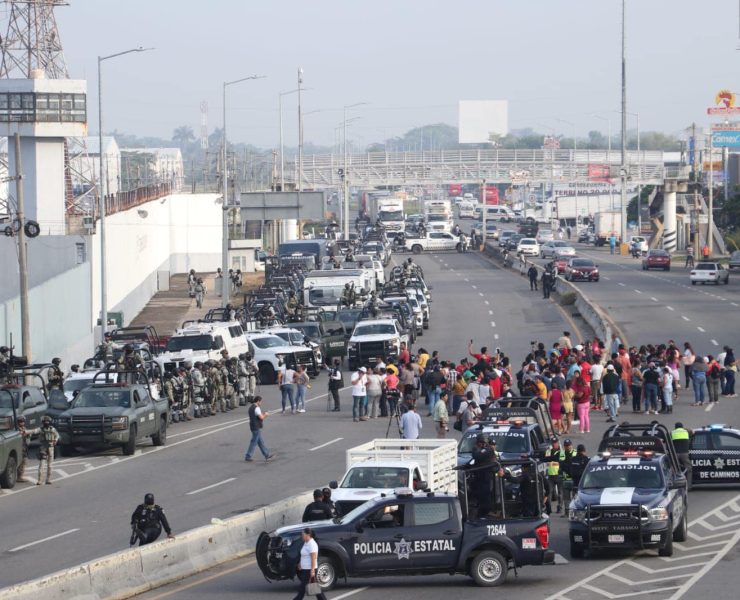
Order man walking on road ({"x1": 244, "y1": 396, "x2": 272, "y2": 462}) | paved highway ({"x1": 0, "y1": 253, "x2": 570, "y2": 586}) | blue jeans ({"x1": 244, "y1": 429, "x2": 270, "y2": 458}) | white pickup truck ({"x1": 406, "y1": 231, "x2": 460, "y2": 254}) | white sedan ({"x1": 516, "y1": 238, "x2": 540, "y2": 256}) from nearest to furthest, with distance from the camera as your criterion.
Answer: paved highway ({"x1": 0, "y1": 253, "x2": 570, "y2": 586}) < man walking on road ({"x1": 244, "y1": 396, "x2": 272, "y2": 462}) < blue jeans ({"x1": 244, "y1": 429, "x2": 270, "y2": 458}) < white sedan ({"x1": 516, "y1": 238, "x2": 540, "y2": 256}) < white pickup truck ({"x1": 406, "y1": 231, "x2": 460, "y2": 254})

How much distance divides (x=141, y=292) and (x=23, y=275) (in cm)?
3785

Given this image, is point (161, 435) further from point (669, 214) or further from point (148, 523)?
point (669, 214)

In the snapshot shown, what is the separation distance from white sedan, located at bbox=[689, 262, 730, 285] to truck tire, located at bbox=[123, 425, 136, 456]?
168 feet

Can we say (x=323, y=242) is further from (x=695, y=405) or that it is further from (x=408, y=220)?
(x=408, y=220)

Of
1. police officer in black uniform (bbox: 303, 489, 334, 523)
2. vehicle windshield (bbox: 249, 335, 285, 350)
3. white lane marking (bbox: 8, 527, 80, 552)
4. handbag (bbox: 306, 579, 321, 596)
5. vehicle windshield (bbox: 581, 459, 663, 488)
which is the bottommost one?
white lane marking (bbox: 8, 527, 80, 552)

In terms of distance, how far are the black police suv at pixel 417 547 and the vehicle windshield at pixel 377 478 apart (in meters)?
3.44

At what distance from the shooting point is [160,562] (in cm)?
1925

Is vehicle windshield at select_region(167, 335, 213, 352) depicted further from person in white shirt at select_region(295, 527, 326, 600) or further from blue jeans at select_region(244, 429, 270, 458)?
person in white shirt at select_region(295, 527, 326, 600)

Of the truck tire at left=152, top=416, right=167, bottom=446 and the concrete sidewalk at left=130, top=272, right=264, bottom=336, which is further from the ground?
the truck tire at left=152, top=416, right=167, bottom=446

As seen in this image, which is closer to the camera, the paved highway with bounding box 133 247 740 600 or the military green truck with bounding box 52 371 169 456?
the paved highway with bounding box 133 247 740 600

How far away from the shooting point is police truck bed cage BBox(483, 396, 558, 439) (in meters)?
26.4

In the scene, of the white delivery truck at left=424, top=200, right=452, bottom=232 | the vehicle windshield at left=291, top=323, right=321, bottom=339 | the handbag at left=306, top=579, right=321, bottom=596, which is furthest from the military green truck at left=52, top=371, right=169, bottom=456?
the white delivery truck at left=424, top=200, right=452, bottom=232

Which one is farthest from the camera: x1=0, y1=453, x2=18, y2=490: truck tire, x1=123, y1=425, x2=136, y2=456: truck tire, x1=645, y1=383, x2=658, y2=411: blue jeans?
x1=645, y1=383, x2=658, y2=411: blue jeans

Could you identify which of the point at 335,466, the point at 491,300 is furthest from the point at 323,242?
A: the point at 335,466
